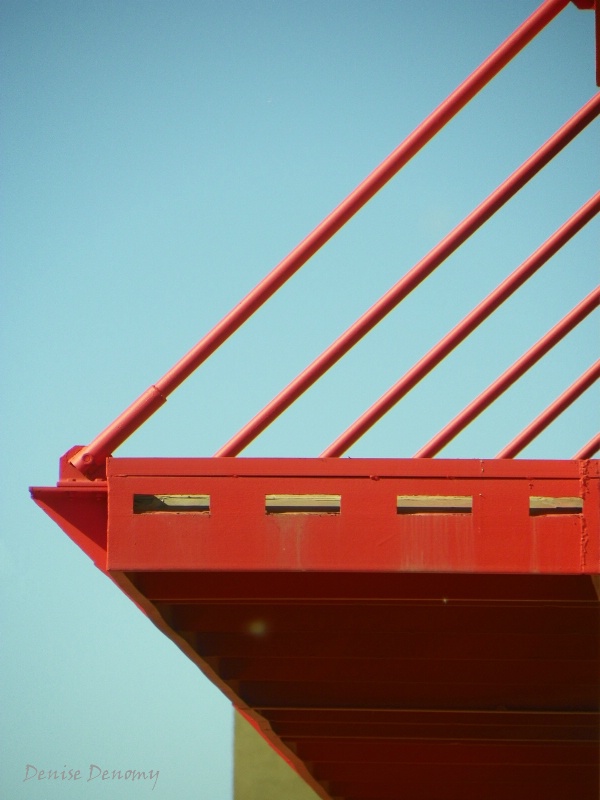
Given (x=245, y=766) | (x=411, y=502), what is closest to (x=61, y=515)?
(x=411, y=502)

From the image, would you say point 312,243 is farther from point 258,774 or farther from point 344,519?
point 258,774

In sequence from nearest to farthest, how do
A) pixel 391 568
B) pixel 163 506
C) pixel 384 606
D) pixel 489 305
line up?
pixel 391 568
pixel 163 506
pixel 384 606
pixel 489 305

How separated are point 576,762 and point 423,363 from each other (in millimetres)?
3095

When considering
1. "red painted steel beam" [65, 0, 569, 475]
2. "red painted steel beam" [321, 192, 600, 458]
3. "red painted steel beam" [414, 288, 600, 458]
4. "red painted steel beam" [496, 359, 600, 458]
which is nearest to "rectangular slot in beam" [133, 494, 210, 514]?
A: "red painted steel beam" [65, 0, 569, 475]

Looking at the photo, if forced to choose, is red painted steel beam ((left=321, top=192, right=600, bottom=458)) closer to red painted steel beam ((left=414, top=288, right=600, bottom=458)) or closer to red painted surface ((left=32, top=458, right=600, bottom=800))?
red painted steel beam ((left=414, top=288, right=600, bottom=458))

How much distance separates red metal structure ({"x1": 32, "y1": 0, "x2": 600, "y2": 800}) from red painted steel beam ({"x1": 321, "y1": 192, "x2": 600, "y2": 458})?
0.5 inches

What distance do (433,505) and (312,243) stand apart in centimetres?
127

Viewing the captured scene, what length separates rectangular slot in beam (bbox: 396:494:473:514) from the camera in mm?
3949

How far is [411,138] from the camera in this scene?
472cm

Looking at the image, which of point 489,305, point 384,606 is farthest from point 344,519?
point 489,305

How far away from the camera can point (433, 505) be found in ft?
13.7

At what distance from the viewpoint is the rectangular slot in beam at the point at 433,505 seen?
395 cm

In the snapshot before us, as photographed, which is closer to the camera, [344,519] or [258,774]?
[344,519]

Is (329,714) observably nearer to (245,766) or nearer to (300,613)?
(300,613)
